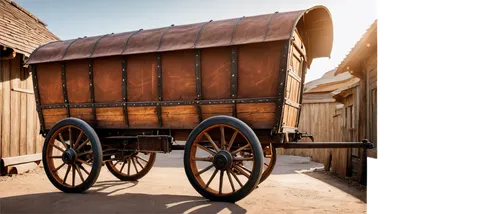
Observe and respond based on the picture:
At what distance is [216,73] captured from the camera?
4430 mm

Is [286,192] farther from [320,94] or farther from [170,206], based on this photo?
[320,94]

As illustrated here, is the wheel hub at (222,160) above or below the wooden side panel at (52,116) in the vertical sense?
below

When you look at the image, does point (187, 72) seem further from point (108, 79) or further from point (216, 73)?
point (108, 79)

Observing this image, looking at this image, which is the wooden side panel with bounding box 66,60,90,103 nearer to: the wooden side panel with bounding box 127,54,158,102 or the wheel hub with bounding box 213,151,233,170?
the wooden side panel with bounding box 127,54,158,102

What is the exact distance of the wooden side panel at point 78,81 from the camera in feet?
17.0

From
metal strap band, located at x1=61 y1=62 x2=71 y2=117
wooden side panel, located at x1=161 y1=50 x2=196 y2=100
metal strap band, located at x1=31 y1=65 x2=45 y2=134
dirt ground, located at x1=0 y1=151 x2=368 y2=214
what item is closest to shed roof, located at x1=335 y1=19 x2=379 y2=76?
dirt ground, located at x1=0 y1=151 x2=368 y2=214

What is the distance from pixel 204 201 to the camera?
4379 millimetres

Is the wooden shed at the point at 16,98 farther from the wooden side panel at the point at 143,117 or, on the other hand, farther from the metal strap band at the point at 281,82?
the metal strap band at the point at 281,82

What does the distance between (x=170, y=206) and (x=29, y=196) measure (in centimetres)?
231

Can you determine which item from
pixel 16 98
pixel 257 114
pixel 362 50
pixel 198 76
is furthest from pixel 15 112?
pixel 362 50

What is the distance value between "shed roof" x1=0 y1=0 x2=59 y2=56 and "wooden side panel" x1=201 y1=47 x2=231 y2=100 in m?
5.18

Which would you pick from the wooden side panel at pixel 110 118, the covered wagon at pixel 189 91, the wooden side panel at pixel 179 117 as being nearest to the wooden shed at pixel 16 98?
the covered wagon at pixel 189 91

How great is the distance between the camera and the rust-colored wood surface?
4.21 m

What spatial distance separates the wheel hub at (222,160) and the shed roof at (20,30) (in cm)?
583
